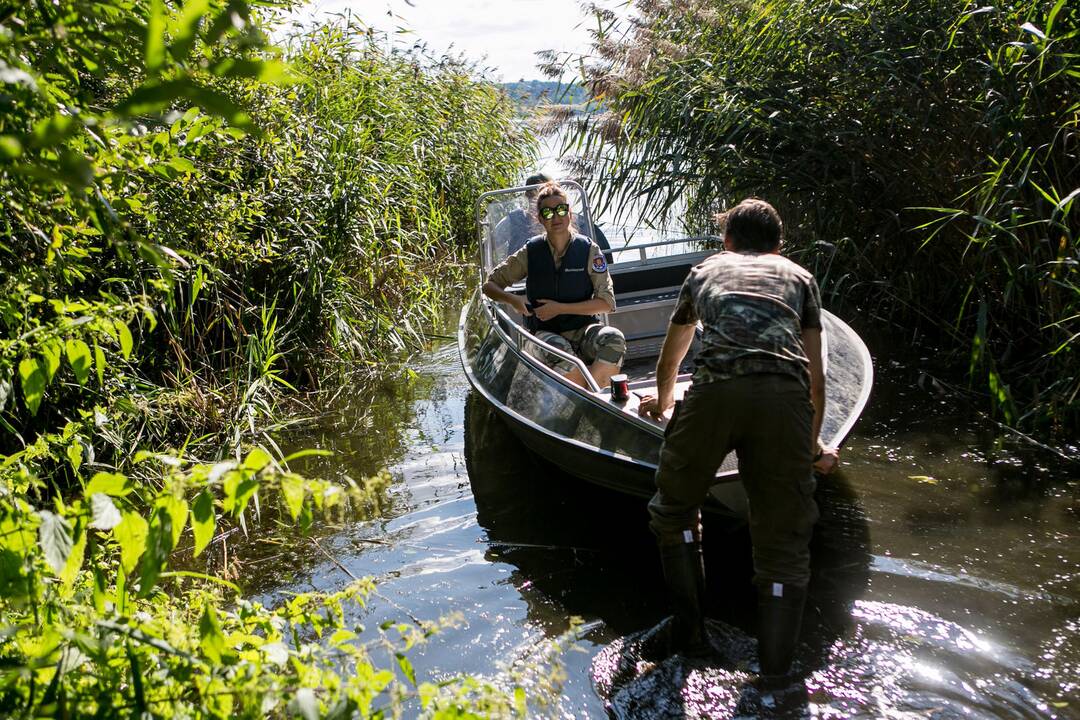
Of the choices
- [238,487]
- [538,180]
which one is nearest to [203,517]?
[238,487]

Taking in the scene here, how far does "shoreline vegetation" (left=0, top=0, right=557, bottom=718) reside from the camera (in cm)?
188

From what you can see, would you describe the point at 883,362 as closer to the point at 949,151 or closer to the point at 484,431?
the point at 949,151

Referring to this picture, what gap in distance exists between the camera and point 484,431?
7309mm

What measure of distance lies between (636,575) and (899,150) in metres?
4.63

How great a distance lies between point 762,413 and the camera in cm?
332

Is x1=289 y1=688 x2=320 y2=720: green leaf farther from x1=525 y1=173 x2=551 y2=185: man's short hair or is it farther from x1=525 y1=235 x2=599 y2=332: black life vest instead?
x1=525 y1=173 x2=551 y2=185: man's short hair

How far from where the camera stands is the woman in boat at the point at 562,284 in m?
5.93

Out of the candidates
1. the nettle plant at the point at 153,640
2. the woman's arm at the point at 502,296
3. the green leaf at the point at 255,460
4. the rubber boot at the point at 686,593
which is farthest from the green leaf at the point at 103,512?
the woman's arm at the point at 502,296

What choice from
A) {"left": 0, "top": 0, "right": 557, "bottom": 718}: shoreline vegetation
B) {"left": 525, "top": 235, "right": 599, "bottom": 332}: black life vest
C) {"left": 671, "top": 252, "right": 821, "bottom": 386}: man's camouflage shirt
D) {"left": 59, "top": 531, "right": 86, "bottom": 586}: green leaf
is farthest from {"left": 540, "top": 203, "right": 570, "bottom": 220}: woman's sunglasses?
{"left": 59, "top": 531, "right": 86, "bottom": 586}: green leaf

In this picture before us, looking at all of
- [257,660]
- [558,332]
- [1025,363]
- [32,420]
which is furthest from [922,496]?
[32,420]

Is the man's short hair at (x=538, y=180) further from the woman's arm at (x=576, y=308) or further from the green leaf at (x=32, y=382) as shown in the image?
the green leaf at (x=32, y=382)

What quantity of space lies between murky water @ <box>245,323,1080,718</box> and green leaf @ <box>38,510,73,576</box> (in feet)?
5.94

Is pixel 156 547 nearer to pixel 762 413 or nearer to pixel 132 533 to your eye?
pixel 132 533

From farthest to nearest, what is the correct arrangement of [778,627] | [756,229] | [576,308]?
[576,308]
[756,229]
[778,627]
